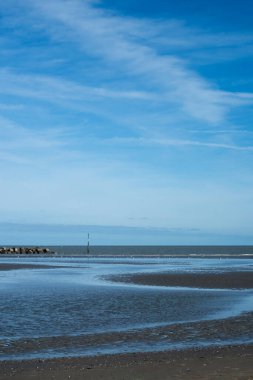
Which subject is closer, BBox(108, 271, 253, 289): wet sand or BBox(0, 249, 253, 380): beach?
BBox(0, 249, 253, 380): beach

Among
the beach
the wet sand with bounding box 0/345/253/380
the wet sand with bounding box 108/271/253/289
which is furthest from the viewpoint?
the wet sand with bounding box 108/271/253/289

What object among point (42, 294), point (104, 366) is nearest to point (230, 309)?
point (42, 294)

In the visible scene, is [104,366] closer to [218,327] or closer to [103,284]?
[218,327]

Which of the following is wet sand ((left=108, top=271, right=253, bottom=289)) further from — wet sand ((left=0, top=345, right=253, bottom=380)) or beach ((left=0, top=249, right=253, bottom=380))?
wet sand ((left=0, top=345, right=253, bottom=380))

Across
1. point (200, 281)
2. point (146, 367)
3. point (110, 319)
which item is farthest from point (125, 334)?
point (200, 281)

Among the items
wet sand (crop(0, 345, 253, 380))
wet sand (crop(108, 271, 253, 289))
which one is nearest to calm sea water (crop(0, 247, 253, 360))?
wet sand (crop(0, 345, 253, 380))

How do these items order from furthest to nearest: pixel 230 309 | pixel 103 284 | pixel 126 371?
pixel 103 284 → pixel 230 309 → pixel 126 371

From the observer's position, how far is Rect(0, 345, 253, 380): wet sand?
40.8ft

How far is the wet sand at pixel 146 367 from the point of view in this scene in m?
12.4

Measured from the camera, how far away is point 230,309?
2573 centimetres

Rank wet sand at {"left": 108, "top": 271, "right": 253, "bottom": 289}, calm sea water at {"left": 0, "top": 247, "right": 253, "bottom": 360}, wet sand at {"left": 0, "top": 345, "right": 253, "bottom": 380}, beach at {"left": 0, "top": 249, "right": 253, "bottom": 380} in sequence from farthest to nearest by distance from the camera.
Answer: wet sand at {"left": 108, "top": 271, "right": 253, "bottom": 289} < calm sea water at {"left": 0, "top": 247, "right": 253, "bottom": 360} < beach at {"left": 0, "top": 249, "right": 253, "bottom": 380} < wet sand at {"left": 0, "top": 345, "right": 253, "bottom": 380}

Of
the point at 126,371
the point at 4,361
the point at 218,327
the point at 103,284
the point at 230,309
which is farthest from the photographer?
the point at 103,284

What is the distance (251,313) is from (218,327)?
168 inches

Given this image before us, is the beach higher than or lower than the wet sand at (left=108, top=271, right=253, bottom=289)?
lower
